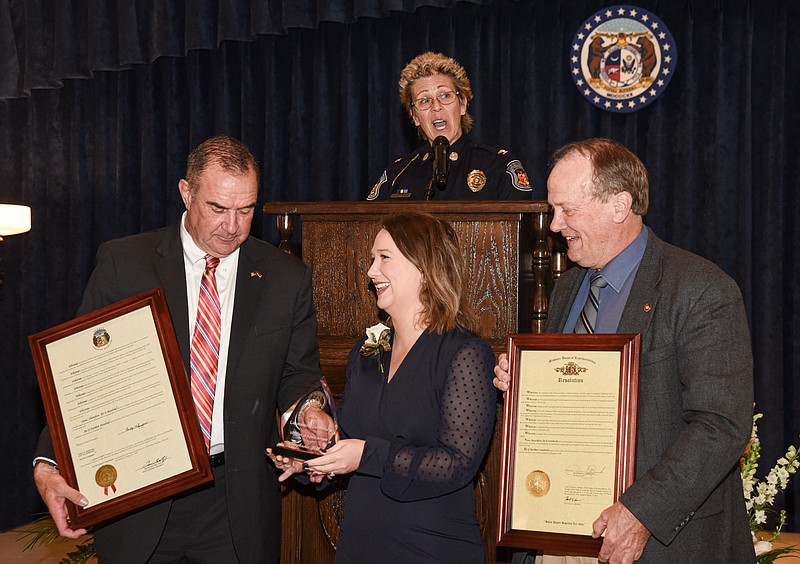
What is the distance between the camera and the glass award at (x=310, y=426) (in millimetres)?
2418

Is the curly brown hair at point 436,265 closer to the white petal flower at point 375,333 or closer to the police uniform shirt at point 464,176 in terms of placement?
the white petal flower at point 375,333

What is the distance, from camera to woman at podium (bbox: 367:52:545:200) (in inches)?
140

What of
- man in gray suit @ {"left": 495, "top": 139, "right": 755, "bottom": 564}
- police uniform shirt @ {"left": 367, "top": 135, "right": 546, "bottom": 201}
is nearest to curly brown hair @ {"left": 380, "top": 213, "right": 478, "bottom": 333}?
man in gray suit @ {"left": 495, "top": 139, "right": 755, "bottom": 564}

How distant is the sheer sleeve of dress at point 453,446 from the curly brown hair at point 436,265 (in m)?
A: 0.15

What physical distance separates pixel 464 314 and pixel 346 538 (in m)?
0.73

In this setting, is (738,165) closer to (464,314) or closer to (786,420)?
(786,420)

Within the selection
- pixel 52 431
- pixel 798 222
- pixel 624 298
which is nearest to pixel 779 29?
pixel 798 222

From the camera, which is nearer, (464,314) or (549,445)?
(549,445)

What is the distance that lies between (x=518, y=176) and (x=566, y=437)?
1601 millimetres

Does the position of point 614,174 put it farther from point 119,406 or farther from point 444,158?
point 119,406

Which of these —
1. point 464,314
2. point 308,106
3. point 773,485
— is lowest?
point 773,485

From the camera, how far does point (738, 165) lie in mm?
5812

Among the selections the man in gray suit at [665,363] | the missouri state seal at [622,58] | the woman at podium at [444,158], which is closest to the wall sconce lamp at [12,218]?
the woman at podium at [444,158]

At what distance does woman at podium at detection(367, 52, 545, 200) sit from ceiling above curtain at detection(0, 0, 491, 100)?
2.34 meters
